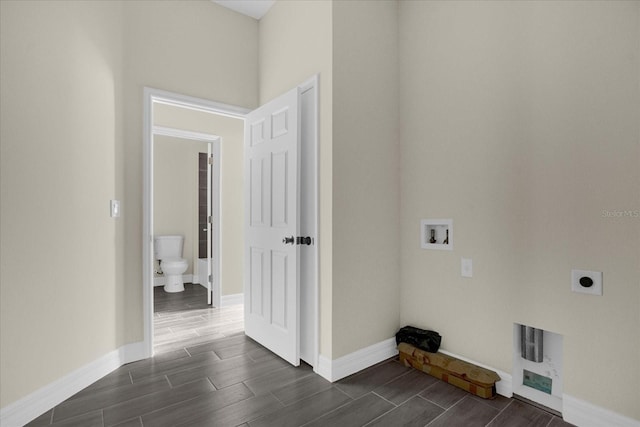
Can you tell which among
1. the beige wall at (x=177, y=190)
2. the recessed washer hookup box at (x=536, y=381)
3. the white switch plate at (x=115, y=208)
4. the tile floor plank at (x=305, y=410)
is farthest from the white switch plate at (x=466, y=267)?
the beige wall at (x=177, y=190)

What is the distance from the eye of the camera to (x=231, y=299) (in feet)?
13.6

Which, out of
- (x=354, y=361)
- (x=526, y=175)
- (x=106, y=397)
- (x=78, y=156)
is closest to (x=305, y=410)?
(x=354, y=361)

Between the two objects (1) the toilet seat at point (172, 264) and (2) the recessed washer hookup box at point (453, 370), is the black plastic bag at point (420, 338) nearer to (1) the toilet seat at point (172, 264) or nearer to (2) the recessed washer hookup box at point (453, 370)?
(2) the recessed washer hookup box at point (453, 370)

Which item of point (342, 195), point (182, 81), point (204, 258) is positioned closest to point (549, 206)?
point (342, 195)

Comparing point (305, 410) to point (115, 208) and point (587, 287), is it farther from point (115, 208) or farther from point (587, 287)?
point (115, 208)

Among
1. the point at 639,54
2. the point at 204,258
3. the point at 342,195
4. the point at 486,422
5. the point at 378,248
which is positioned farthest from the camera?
the point at 204,258

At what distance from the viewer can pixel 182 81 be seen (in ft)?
9.09

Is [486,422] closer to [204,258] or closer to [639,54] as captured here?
[639,54]

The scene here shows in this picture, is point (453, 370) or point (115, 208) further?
point (115, 208)

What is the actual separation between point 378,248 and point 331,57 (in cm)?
141

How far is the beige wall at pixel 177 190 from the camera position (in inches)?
215

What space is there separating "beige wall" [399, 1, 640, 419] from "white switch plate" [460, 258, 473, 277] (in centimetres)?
4

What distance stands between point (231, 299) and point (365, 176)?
8.53ft

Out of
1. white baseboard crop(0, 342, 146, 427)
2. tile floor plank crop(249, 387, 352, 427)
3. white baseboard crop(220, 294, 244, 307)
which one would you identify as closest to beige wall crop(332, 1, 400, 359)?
tile floor plank crop(249, 387, 352, 427)
